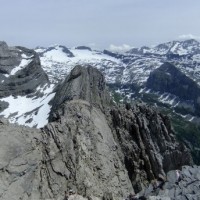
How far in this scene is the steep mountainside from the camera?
133250 mm

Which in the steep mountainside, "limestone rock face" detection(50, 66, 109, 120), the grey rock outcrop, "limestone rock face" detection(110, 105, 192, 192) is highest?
the grey rock outcrop

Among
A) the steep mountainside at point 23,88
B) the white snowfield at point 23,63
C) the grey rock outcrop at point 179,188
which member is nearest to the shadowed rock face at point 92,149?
the grey rock outcrop at point 179,188

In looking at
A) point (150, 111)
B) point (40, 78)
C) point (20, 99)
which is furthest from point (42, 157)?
point (40, 78)

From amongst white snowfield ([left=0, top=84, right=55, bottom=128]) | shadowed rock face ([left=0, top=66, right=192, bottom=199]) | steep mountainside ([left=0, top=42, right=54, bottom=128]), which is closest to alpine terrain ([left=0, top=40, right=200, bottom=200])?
shadowed rock face ([left=0, top=66, right=192, bottom=199])

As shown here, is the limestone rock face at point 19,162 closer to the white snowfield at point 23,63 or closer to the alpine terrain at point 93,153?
the alpine terrain at point 93,153

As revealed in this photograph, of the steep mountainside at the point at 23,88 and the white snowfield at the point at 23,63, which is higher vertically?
the steep mountainside at the point at 23,88

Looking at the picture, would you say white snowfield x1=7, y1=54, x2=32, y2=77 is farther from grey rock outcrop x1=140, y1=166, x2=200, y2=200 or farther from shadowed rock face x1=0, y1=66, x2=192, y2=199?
grey rock outcrop x1=140, y1=166, x2=200, y2=200

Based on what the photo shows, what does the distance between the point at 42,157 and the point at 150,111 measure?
33.8 metres

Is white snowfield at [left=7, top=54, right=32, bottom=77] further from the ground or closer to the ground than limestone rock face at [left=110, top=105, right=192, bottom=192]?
closer to the ground

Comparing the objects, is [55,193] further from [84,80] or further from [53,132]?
[84,80]

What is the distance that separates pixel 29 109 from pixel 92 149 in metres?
60.1

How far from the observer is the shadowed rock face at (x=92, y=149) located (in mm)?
72562

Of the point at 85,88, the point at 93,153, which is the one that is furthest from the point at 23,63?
the point at 93,153

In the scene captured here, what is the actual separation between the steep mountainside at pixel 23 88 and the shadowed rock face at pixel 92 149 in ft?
76.1
